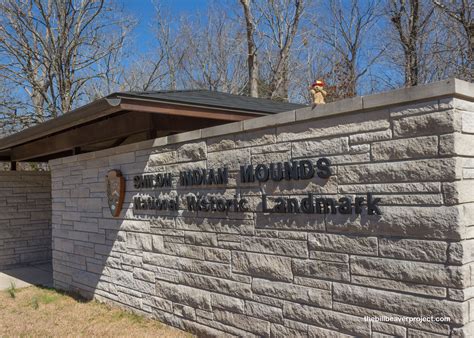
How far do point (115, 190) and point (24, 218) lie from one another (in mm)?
5222

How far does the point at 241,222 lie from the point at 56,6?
47.6 feet

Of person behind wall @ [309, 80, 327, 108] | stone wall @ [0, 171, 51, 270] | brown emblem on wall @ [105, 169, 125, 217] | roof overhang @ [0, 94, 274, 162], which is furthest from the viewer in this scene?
stone wall @ [0, 171, 51, 270]

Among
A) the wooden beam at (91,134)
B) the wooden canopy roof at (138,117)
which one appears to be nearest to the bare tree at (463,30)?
the wooden canopy roof at (138,117)

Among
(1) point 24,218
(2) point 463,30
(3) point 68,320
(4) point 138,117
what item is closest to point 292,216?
(4) point 138,117

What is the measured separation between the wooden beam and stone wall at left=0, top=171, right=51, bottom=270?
2.03ft

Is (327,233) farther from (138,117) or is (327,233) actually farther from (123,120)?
(123,120)

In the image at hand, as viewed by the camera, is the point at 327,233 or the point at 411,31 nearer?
the point at 327,233

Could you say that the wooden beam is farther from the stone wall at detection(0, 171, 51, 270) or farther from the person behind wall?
the person behind wall

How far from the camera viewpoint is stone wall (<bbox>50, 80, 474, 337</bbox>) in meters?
2.76

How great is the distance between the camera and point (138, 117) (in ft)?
19.7

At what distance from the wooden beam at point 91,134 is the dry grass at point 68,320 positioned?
235cm

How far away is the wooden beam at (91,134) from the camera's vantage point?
20.0ft

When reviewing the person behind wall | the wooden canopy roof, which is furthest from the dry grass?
the person behind wall

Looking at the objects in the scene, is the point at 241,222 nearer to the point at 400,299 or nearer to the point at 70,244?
the point at 400,299
